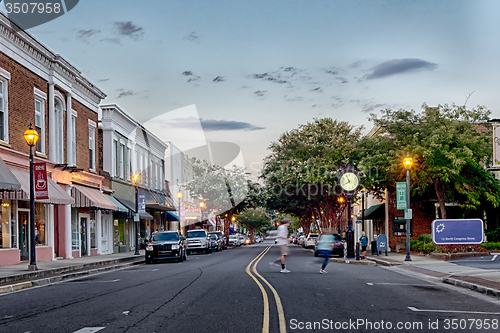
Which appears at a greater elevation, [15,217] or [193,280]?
[15,217]

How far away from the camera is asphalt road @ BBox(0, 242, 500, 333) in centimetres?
916

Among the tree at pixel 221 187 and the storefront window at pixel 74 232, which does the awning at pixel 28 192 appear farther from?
the tree at pixel 221 187

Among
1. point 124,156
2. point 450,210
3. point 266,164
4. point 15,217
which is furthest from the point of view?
point 266,164

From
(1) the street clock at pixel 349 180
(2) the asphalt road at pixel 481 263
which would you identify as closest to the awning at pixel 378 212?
(1) the street clock at pixel 349 180

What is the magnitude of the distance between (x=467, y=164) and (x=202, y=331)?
91.0 feet

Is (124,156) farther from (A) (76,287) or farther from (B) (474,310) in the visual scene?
(B) (474,310)

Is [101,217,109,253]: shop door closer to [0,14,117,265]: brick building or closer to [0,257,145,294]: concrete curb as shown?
[0,14,117,265]: brick building

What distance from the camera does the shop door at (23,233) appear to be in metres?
26.3

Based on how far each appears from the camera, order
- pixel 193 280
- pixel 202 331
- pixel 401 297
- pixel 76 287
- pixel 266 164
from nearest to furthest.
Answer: pixel 202 331
pixel 401 297
pixel 76 287
pixel 193 280
pixel 266 164

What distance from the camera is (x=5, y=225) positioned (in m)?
24.8

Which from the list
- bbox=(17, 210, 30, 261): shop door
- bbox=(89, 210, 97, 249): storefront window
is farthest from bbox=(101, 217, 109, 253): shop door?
bbox=(17, 210, 30, 261): shop door

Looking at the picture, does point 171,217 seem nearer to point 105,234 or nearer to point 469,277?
point 105,234

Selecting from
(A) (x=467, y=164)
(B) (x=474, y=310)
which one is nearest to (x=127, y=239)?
(A) (x=467, y=164)

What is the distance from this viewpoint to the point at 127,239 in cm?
4584
